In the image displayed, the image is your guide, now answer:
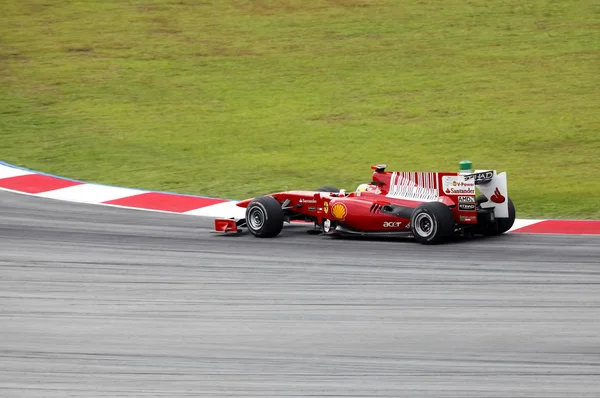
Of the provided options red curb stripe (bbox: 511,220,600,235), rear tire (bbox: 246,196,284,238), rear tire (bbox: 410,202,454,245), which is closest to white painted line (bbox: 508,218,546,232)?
red curb stripe (bbox: 511,220,600,235)

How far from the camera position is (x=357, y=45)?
21.8 m

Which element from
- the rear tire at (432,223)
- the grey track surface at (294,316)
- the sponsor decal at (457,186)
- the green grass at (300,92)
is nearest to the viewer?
the grey track surface at (294,316)

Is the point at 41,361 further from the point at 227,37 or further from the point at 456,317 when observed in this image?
the point at 227,37

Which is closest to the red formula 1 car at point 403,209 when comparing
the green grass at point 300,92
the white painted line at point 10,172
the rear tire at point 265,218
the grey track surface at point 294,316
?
the rear tire at point 265,218

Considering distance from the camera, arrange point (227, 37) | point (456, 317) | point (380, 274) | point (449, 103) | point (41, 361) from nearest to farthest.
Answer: point (41, 361)
point (456, 317)
point (380, 274)
point (449, 103)
point (227, 37)

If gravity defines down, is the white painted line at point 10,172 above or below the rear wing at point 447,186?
above

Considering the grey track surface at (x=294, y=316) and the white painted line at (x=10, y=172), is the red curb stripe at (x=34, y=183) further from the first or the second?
the grey track surface at (x=294, y=316)

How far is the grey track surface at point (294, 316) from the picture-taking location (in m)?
5.82

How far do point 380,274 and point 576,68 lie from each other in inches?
486

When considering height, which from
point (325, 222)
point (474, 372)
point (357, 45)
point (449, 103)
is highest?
point (357, 45)

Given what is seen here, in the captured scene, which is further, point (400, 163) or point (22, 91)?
point (22, 91)

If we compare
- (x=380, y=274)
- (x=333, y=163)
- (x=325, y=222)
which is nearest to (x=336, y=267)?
(x=380, y=274)

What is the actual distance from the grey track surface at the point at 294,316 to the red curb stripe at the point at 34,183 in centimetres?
292

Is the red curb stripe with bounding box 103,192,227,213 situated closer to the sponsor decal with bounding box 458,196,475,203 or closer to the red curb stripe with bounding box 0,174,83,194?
the red curb stripe with bounding box 0,174,83,194
